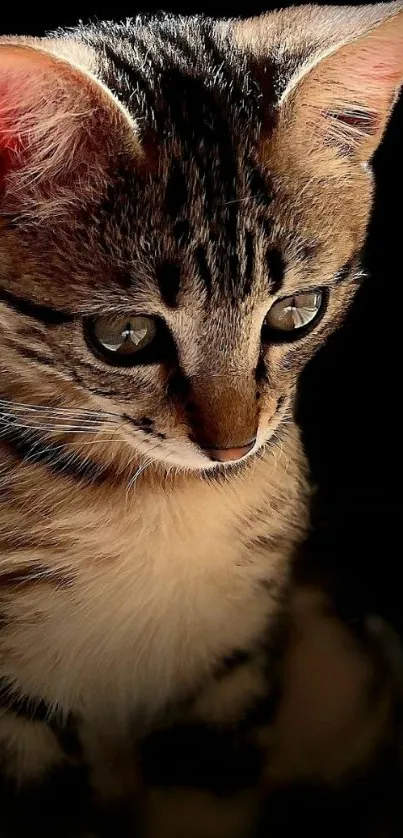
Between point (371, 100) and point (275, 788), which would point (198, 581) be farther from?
point (371, 100)

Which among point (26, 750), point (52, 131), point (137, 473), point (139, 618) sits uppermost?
point (52, 131)

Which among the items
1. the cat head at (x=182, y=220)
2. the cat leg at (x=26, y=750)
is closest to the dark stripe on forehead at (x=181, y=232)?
the cat head at (x=182, y=220)

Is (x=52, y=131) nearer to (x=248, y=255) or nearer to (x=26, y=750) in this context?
(x=248, y=255)

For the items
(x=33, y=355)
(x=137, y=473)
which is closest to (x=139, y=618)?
(x=137, y=473)

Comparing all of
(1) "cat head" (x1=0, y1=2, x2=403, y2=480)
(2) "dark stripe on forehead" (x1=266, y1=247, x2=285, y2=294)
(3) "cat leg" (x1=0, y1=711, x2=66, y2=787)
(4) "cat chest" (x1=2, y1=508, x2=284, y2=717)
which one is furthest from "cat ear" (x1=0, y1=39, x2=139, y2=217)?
(3) "cat leg" (x1=0, y1=711, x2=66, y2=787)

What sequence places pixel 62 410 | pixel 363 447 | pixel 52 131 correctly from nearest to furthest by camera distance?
pixel 52 131 → pixel 62 410 → pixel 363 447

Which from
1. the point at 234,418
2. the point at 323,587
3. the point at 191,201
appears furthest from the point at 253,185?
the point at 323,587

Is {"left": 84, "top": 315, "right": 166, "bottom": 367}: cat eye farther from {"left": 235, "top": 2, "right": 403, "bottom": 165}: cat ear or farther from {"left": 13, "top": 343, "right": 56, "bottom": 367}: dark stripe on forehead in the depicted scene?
{"left": 235, "top": 2, "right": 403, "bottom": 165}: cat ear

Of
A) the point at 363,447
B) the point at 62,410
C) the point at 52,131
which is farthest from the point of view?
the point at 363,447

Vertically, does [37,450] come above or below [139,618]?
above
